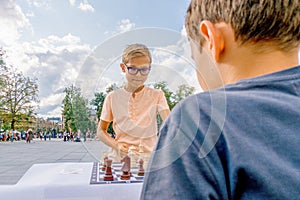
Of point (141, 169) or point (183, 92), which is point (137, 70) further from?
point (141, 169)

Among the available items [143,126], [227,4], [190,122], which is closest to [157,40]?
[227,4]

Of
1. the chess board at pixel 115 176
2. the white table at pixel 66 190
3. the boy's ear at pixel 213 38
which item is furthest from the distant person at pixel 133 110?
the boy's ear at pixel 213 38

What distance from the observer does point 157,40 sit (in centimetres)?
61

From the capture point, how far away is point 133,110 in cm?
133

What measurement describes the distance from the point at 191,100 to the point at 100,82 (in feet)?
1.87

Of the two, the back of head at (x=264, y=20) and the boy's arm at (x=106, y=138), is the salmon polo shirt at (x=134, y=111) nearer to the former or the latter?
the boy's arm at (x=106, y=138)

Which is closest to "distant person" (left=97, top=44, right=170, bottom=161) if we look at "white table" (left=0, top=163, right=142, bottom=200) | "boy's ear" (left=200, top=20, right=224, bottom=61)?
"white table" (left=0, top=163, right=142, bottom=200)

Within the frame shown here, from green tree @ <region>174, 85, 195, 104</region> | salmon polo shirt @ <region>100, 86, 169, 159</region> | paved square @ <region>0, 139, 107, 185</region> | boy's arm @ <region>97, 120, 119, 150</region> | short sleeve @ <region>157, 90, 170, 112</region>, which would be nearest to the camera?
green tree @ <region>174, 85, 195, 104</region>

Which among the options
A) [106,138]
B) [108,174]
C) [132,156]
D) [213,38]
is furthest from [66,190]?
[213,38]

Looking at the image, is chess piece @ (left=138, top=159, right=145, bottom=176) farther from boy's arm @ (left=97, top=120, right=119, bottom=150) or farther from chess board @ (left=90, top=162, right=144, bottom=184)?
boy's arm @ (left=97, top=120, right=119, bottom=150)

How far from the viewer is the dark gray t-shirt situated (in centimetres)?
28

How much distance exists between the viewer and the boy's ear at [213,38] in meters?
0.38

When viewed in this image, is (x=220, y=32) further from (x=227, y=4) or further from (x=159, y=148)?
(x=159, y=148)

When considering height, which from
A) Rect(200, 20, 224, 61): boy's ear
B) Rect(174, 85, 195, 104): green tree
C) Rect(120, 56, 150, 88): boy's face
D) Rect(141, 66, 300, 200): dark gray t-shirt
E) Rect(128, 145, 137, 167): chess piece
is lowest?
Rect(128, 145, 137, 167): chess piece
